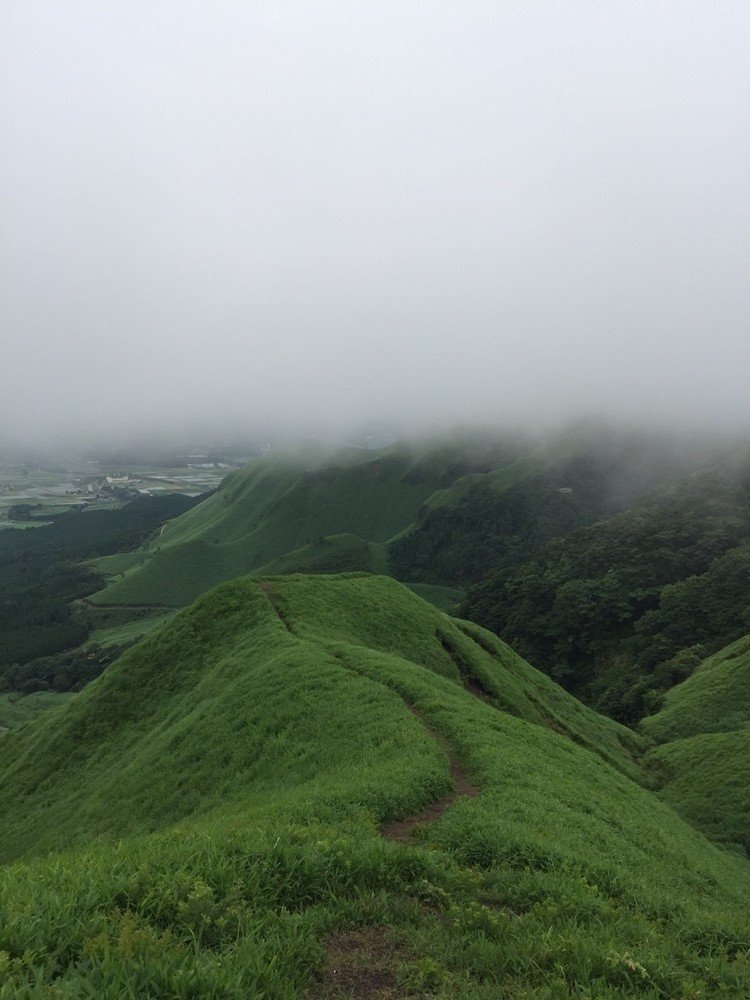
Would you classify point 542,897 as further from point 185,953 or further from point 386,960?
point 185,953

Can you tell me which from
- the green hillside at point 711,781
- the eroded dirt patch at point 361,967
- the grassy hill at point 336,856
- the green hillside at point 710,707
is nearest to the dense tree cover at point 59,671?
the grassy hill at point 336,856

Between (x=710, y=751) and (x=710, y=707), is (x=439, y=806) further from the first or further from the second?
(x=710, y=707)

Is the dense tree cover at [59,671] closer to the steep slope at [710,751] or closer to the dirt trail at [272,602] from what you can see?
the dirt trail at [272,602]

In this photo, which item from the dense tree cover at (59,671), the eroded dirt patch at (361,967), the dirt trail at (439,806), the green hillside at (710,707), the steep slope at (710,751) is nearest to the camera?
the eroded dirt patch at (361,967)

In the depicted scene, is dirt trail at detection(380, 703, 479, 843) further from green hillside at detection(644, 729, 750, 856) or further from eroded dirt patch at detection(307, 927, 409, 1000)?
green hillside at detection(644, 729, 750, 856)

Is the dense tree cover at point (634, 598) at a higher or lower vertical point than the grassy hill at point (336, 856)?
lower

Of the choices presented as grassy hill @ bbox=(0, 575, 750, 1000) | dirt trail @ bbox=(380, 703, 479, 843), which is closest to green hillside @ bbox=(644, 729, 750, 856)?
grassy hill @ bbox=(0, 575, 750, 1000)
